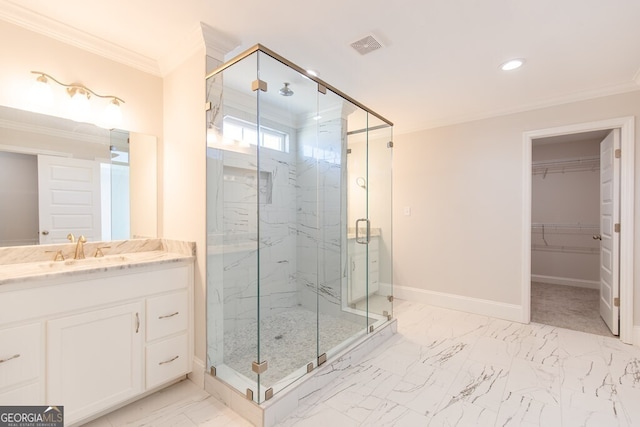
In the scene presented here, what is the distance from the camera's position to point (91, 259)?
1931 millimetres

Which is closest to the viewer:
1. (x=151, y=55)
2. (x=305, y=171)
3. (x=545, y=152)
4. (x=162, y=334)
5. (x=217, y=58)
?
(x=162, y=334)

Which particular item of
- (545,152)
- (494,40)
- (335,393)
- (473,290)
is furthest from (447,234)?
(545,152)

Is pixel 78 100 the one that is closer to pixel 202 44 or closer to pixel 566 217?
pixel 202 44

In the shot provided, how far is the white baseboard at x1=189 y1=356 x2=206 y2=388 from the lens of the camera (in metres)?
1.93

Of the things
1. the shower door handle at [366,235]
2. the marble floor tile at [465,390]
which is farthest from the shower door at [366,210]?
the marble floor tile at [465,390]

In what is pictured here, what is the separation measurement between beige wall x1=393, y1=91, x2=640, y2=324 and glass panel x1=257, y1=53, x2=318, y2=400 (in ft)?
5.13

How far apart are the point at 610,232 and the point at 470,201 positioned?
1.26 meters

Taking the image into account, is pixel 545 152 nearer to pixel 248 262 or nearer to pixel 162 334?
pixel 248 262

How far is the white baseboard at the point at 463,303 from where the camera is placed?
3161 mm

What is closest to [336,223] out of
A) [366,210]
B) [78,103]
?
[366,210]

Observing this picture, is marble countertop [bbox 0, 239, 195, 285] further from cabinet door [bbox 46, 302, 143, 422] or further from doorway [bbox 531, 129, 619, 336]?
doorway [bbox 531, 129, 619, 336]

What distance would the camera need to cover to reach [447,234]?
3.60m

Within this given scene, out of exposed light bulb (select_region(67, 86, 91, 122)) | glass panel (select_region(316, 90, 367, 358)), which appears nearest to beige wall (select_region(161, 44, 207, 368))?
exposed light bulb (select_region(67, 86, 91, 122))

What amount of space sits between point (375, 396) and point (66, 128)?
8.95 ft
